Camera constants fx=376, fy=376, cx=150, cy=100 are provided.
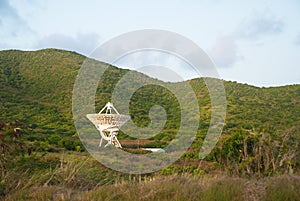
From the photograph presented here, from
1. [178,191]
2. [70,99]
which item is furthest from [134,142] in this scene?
[178,191]

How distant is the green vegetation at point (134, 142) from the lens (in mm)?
5312

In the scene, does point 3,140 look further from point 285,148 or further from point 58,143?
point 58,143

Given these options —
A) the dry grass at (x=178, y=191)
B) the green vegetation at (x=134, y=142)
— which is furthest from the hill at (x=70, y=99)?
the dry grass at (x=178, y=191)

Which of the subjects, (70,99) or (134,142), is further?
(70,99)

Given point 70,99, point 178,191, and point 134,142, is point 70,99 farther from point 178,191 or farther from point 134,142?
point 178,191

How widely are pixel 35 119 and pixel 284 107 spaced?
2363cm

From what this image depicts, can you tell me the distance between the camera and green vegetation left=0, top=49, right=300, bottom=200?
5.31 m

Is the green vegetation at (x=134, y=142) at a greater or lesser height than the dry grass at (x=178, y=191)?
greater

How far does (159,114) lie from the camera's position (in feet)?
126

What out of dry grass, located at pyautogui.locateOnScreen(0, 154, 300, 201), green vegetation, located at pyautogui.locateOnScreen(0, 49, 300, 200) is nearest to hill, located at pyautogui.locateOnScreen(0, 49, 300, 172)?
green vegetation, located at pyautogui.locateOnScreen(0, 49, 300, 200)

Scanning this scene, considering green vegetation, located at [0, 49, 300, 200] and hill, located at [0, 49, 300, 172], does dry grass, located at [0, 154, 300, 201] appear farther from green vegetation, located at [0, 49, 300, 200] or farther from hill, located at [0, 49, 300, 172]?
hill, located at [0, 49, 300, 172]

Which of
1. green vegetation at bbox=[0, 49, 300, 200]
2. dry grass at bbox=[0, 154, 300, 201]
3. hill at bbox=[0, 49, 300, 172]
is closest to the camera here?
dry grass at bbox=[0, 154, 300, 201]

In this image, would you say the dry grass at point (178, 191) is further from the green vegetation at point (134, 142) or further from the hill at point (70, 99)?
the hill at point (70, 99)

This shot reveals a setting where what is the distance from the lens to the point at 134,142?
27.6m
